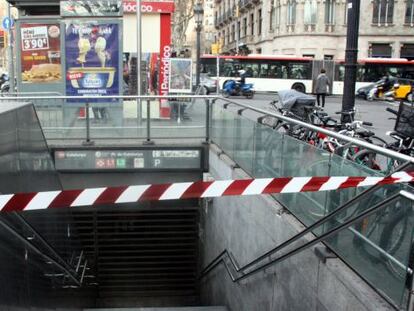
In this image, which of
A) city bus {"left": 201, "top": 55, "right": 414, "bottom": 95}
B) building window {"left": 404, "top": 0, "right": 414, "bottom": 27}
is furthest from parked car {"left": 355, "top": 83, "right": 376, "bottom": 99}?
building window {"left": 404, "top": 0, "right": 414, "bottom": 27}

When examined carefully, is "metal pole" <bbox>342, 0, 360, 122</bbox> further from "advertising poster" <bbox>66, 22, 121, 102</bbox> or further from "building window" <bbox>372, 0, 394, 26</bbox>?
"building window" <bbox>372, 0, 394, 26</bbox>

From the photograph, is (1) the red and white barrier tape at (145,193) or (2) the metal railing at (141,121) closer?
(1) the red and white barrier tape at (145,193)

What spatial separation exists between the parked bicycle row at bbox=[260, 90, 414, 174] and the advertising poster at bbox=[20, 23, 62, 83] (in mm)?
5248

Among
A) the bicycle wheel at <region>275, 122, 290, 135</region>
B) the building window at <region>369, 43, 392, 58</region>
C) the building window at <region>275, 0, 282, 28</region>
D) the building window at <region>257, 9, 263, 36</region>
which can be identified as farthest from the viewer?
the building window at <region>257, 9, 263, 36</region>

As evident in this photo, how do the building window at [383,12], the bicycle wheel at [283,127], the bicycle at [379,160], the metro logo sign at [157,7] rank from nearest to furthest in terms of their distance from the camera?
1. the bicycle at [379,160]
2. the bicycle wheel at [283,127]
3. the metro logo sign at [157,7]
4. the building window at [383,12]

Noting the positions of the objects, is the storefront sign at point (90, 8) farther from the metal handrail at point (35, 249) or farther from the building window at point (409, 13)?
the building window at point (409, 13)

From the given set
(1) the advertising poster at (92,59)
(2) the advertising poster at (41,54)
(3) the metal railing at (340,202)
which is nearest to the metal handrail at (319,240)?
(3) the metal railing at (340,202)

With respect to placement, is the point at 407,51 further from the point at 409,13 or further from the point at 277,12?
the point at 277,12

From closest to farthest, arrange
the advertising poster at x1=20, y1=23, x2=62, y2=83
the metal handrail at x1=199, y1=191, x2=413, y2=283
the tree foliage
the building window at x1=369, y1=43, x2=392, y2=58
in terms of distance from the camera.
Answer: the metal handrail at x1=199, y1=191, x2=413, y2=283
the advertising poster at x1=20, y1=23, x2=62, y2=83
the tree foliage
the building window at x1=369, y1=43, x2=392, y2=58

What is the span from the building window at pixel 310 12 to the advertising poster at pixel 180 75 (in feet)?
110

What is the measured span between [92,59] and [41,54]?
1.28 meters

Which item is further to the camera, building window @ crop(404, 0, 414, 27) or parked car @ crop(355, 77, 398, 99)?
building window @ crop(404, 0, 414, 27)

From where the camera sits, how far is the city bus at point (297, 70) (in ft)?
111

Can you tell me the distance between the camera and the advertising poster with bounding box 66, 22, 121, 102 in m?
→ 11.5
